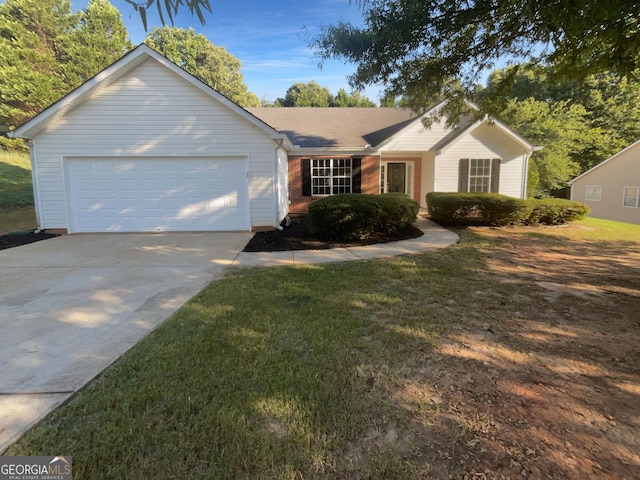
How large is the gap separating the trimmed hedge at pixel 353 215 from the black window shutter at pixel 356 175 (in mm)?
5727

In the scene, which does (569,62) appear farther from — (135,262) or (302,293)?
(135,262)

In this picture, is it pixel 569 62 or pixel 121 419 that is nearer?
pixel 121 419

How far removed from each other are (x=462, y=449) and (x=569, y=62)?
7.07 meters

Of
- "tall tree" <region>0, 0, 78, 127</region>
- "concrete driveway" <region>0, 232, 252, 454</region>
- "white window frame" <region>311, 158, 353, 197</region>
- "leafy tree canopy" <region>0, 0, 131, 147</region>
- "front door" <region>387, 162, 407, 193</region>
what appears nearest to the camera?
"concrete driveway" <region>0, 232, 252, 454</region>

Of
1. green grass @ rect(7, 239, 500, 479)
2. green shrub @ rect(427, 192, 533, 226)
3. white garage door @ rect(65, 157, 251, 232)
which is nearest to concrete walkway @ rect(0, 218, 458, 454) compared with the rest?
green grass @ rect(7, 239, 500, 479)

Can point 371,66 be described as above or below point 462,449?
above

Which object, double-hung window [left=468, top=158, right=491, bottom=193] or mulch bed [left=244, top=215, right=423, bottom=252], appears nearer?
mulch bed [left=244, top=215, right=423, bottom=252]

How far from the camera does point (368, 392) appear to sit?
264 cm

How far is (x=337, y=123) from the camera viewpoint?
17.5m

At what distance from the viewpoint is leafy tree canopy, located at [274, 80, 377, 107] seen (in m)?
34.4

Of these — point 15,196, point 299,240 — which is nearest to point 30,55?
point 15,196

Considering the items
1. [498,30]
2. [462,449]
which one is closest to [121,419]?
[462,449]

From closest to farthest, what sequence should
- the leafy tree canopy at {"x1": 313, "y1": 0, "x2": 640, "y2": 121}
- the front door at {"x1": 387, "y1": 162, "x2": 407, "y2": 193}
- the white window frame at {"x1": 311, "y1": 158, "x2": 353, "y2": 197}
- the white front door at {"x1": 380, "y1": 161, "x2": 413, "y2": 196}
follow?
the leafy tree canopy at {"x1": 313, "y1": 0, "x2": 640, "y2": 121}
the white window frame at {"x1": 311, "y1": 158, "x2": 353, "y2": 197}
the white front door at {"x1": 380, "y1": 161, "x2": 413, "y2": 196}
the front door at {"x1": 387, "y1": 162, "x2": 407, "y2": 193}

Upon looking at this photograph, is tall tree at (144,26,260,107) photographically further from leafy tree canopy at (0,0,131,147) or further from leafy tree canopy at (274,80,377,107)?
leafy tree canopy at (0,0,131,147)
